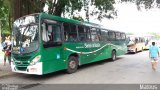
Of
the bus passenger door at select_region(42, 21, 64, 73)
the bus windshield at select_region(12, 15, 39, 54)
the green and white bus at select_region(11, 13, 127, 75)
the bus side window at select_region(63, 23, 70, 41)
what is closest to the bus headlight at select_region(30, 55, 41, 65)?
the green and white bus at select_region(11, 13, 127, 75)

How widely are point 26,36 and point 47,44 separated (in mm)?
1004

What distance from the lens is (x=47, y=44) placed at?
10133 millimetres

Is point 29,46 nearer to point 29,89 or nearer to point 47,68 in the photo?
point 47,68

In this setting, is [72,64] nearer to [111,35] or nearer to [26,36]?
[26,36]

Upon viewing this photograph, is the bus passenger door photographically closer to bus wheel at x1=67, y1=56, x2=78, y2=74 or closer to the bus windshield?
the bus windshield

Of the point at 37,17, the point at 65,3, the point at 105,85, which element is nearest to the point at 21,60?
the point at 37,17

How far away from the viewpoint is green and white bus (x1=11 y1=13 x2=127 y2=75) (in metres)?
9.88

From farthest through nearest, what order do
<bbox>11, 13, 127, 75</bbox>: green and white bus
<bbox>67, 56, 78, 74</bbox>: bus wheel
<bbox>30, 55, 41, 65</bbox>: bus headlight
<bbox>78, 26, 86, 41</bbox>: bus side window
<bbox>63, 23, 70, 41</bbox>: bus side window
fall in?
<bbox>78, 26, 86, 41</bbox>: bus side window
<bbox>67, 56, 78, 74</bbox>: bus wheel
<bbox>63, 23, 70, 41</bbox>: bus side window
<bbox>11, 13, 127, 75</bbox>: green and white bus
<bbox>30, 55, 41, 65</bbox>: bus headlight

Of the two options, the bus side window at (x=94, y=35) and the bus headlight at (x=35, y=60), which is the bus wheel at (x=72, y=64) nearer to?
the bus headlight at (x=35, y=60)

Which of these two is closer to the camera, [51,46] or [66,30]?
[51,46]

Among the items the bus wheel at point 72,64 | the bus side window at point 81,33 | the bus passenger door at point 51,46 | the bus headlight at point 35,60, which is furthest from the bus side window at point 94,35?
the bus headlight at point 35,60

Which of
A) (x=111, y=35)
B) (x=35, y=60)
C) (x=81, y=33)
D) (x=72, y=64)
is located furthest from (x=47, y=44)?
(x=111, y=35)

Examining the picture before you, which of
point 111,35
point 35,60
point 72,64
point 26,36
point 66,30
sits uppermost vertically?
point 66,30

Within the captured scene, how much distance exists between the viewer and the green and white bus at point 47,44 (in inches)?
389
